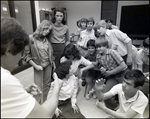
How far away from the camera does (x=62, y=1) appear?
1405mm

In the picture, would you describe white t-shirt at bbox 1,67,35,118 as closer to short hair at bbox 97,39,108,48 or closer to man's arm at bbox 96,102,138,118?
man's arm at bbox 96,102,138,118

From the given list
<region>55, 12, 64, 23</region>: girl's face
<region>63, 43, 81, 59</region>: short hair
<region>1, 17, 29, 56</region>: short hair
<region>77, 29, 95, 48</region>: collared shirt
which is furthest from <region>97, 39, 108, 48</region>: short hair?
<region>55, 12, 64, 23</region>: girl's face

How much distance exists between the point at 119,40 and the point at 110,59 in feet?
0.56

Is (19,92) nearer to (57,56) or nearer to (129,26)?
(129,26)

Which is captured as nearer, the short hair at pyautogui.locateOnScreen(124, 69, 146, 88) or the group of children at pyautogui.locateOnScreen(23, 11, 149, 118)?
the short hair at pyautogui.locateOnScreen(124, 69, 146, 88)

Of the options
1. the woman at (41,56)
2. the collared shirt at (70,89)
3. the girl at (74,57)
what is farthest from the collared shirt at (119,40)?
the woman at (41,56)

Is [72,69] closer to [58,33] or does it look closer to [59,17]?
[58,33]

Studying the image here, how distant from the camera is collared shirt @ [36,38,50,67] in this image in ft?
4.50

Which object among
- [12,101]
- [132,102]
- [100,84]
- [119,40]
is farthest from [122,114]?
[12,101]

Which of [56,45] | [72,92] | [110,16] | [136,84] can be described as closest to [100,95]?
[136,84]

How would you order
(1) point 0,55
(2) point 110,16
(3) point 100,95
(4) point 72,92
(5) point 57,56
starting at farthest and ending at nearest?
(5) point 57,56
(4) point 72,92
(2) point 110,16
(3) point 100,95
(1) point 0,55

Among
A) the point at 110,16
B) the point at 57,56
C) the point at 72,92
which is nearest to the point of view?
the point at 110,16

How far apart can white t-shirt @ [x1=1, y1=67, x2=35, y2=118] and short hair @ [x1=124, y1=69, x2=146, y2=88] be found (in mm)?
608

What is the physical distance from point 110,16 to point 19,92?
109 centimetres
